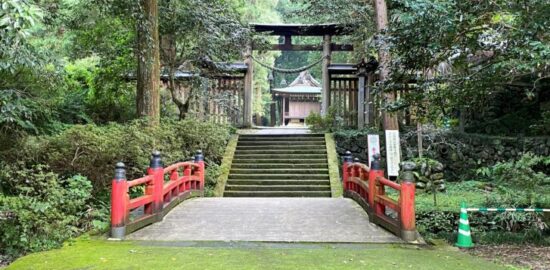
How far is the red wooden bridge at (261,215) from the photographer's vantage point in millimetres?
5973

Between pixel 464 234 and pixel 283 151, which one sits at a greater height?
pixel 283 151

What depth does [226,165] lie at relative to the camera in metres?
12.8

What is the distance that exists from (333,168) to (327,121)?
3665 millimetres

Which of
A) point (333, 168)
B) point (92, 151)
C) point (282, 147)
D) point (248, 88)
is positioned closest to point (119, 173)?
point (92, 151)

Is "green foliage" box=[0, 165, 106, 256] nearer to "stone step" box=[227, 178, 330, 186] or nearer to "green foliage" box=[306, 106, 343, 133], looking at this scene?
"stone step" box=[227, 178, 330, 186]

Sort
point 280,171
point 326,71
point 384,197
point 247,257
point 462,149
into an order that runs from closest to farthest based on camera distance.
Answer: point 247,257
point 384,197
point 280,171
point 462,149
point 326,71

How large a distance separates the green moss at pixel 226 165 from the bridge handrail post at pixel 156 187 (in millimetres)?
4063

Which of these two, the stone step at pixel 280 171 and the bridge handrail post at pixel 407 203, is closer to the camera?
the bridge handrail post at pixel 407 203

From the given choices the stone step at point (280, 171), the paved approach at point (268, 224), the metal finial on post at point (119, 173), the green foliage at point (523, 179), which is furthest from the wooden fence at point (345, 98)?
the metal finial on post at point (119, 173)

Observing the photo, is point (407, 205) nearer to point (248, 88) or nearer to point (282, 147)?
point (282, 147)

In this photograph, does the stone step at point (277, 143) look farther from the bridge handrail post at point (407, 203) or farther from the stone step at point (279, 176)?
the bridge handrail post at point (407, 203)

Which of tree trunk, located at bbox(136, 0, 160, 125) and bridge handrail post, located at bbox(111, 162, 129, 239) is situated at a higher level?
tree trunk, located at bbox(136, 0, 160, 125)

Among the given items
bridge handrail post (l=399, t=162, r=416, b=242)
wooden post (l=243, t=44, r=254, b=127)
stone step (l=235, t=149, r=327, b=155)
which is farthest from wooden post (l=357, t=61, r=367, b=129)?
bridge handrail post (l=399, t=162, r=416, b=242)

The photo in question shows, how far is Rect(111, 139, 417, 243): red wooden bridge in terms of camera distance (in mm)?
5973
